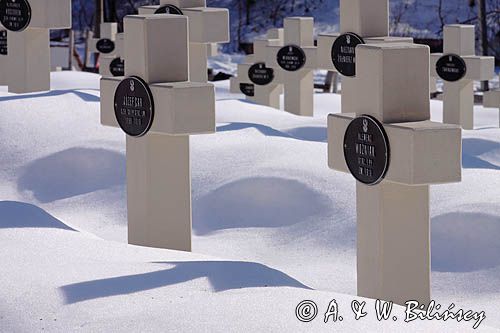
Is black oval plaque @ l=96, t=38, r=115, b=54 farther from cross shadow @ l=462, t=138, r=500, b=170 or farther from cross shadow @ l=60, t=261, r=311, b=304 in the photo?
cross shadow @ l=60, t=261, r=311, b=304

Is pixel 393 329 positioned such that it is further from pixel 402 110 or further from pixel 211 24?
pixel 211 24

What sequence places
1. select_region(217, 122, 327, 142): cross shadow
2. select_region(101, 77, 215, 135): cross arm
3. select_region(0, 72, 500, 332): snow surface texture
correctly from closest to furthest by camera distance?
select_region(0, 72, 500, 332): snow surface texture
select_region(101, 77, 215, 135): cross arm
select_region(217, 122, 327, 142): cross shadow

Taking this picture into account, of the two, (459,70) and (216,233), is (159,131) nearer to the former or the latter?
(216,233)

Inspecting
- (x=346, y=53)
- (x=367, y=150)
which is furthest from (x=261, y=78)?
(x=367, y=150)

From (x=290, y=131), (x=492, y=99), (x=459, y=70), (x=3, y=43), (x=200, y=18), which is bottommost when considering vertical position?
(x=290, y=131)

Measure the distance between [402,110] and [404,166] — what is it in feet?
1.13

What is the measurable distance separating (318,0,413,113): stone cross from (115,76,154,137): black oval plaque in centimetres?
198

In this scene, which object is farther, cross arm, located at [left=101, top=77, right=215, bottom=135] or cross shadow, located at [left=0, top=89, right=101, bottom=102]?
cross shadow, located at [left=0, top=89, right=101, bottom=102]

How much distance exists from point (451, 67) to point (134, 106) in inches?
256

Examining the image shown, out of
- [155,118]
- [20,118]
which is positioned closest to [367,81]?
[155,118]

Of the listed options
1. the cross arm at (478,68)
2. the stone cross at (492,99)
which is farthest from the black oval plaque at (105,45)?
the stone cross at (492,99)

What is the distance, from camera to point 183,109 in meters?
6.07

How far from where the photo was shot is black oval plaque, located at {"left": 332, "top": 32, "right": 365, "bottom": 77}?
8539 millimetres

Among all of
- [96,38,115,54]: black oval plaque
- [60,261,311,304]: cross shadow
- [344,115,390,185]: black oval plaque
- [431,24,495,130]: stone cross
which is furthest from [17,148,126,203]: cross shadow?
[96,38,115,54]: black oval plaque
